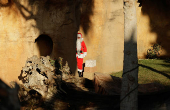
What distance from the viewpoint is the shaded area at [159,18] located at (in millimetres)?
15312

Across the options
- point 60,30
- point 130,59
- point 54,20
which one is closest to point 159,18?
point 60,30

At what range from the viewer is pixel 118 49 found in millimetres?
12836

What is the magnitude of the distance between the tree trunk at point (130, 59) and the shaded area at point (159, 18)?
11.4 m

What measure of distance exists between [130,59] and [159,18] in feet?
38.5

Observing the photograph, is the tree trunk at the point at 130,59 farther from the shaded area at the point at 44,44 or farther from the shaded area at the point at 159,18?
the shaded area at the point at 159,18

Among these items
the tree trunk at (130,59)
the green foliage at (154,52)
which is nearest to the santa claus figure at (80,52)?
the green foliage at (154,52)

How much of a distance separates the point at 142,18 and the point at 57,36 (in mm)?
7879

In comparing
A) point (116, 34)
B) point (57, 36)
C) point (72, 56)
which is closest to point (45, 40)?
point (57, 36)

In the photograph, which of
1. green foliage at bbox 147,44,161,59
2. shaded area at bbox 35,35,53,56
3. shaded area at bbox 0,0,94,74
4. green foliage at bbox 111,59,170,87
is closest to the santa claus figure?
shaded area at bbox 0,0,94,74

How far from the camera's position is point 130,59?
450 centimetres

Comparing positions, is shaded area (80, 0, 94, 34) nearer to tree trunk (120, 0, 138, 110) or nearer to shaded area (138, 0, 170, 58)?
shaded area (138, 0, 170, 58)

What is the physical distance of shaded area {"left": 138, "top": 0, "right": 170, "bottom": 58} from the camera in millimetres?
15312

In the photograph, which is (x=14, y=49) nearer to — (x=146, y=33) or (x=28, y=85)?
(x=28, y=85)

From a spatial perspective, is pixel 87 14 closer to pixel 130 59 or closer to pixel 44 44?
pixel 44 44
